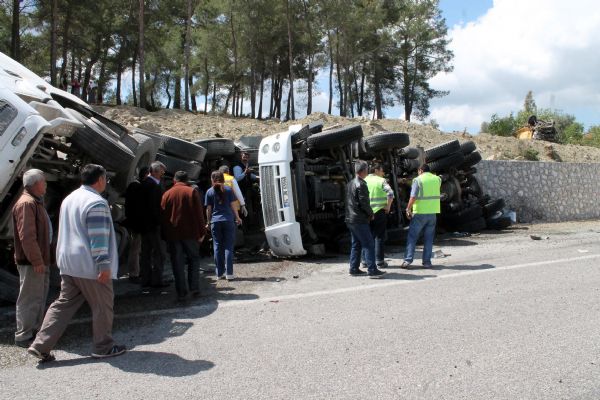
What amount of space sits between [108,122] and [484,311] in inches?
201

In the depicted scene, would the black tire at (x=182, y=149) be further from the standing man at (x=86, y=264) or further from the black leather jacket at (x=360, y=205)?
the standing man at (x=86, y=264)

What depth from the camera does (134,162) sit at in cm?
689

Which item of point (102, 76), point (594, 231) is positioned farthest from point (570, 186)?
point (102, 76)

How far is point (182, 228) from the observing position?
19.6 feet

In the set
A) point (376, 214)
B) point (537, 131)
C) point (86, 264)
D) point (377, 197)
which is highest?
point (537, 131)

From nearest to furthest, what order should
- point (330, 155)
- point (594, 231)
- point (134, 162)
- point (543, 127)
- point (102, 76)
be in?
point (134, 162), point (330, 155), point (594, 231), point (543, 127), point (102, 76)

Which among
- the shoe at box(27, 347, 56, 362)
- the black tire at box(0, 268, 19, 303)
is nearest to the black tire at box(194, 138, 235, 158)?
the black tire at box(0, 268, 19, 303)

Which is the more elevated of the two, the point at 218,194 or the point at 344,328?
the point at 218,194

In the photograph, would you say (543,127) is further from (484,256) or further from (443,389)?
(443,389)

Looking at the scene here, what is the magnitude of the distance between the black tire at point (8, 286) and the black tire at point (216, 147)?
4.77 meters

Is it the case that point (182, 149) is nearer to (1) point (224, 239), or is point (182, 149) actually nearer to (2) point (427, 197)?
(1) point (224, 239)

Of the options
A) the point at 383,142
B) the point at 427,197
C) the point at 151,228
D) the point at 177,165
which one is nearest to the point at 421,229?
the point at 427,197

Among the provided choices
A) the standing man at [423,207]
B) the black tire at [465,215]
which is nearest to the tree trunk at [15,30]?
the black tire at [465,215]

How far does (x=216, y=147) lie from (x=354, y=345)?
640 centimetres
